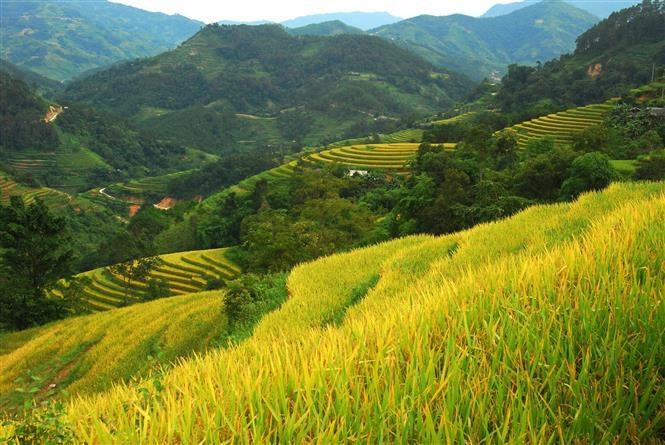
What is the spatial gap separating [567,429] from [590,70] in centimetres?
11473

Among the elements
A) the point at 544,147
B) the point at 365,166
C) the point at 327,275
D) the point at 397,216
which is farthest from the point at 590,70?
the point at 327,275

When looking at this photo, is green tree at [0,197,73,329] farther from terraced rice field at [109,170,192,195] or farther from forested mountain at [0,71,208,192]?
forested mountain at [0,71,208,192]

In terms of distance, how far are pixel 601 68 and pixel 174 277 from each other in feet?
315

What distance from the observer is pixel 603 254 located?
227 cm

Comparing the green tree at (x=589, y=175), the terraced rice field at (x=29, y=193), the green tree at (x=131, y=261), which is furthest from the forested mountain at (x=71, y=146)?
the green tree at (x=589, y=175)

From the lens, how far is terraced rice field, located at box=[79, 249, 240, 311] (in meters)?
41.5

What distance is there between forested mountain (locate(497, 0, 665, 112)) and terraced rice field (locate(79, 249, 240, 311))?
55235mm

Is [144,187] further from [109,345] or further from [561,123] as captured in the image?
[109,345]

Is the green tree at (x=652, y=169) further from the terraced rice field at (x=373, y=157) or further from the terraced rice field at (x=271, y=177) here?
the terraced rice field at (x=271, y=177)

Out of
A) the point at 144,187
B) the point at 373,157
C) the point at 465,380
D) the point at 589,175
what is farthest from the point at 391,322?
the point at 144,187

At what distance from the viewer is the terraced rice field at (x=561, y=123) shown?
5466 centimetres

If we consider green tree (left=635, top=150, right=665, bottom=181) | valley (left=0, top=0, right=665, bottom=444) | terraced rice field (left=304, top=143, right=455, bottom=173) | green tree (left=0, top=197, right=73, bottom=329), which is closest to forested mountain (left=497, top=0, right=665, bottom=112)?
terraced rice field (left=304, top=143, right=455, bottom=173)

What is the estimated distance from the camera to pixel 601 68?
302 feet

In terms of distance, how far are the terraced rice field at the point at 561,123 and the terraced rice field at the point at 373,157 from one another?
16.0m
